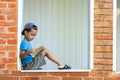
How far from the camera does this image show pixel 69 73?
24.0 feet

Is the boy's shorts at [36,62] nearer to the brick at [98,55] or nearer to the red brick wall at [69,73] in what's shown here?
the red brick wall at [69,73]

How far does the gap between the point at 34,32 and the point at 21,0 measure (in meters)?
0.50

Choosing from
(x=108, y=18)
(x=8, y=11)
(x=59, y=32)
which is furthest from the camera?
(x=59, y=32)

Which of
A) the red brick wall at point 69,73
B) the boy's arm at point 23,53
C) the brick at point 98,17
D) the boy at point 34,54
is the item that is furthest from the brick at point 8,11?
the brick at point 98,17

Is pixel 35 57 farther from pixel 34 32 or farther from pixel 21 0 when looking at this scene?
pixel 21 0

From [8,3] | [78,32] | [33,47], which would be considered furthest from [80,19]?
[8,3]

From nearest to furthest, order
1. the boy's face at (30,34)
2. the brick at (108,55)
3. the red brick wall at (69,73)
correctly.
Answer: the red brick wall at (69,73)
the brick at (108,55)
the boy's face at (30,34)

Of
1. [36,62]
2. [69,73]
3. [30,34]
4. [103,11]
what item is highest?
[103,11]

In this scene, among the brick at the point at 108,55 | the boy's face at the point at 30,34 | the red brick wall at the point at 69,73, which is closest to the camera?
the red brick wall at the point at 69,73

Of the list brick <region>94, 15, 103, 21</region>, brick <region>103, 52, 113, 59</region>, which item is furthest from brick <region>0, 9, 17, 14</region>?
brick <region>103, 52, 113, 59</region>

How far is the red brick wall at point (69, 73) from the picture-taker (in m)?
7.23

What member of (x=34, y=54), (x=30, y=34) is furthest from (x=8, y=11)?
(x=34, y=54)

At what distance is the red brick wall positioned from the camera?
723 cm

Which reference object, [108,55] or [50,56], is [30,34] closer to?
[50,56]
